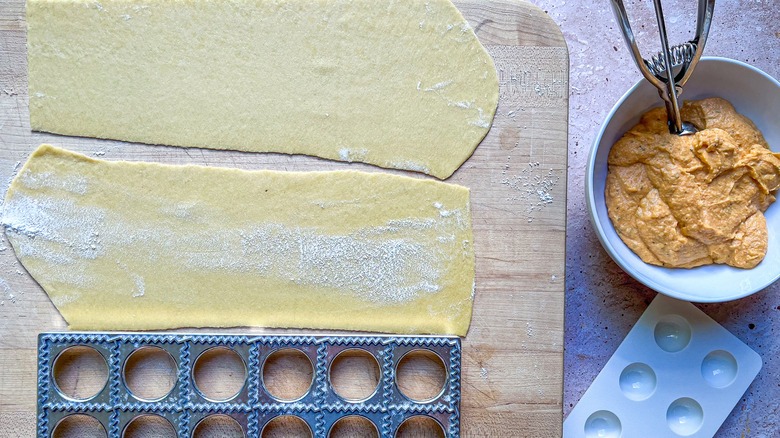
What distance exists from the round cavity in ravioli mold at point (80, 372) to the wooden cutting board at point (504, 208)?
2.9 inches

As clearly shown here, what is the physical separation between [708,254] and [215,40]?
116 cm

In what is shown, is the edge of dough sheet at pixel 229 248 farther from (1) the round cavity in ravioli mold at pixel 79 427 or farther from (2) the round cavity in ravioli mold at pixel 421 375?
(1) the round cavity in ravioli mold at pixel 79 427

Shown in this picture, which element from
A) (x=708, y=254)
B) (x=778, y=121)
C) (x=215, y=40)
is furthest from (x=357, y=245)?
(x=778, y=121)

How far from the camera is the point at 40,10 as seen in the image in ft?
3.87

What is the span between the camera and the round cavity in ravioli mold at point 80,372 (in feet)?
3.85

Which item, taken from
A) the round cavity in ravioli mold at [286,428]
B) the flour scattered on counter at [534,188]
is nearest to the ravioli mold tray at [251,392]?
the round cavity in ravioli mold at [286,428]

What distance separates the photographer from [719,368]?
1.33 metres

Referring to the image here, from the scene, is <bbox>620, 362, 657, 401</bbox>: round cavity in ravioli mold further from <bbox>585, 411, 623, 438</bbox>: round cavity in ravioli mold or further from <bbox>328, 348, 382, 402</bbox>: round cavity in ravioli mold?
<bbox>328, 348, 382, 402</bbox>: round cavity in ravioli mold

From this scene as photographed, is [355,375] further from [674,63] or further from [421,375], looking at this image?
[674,63]

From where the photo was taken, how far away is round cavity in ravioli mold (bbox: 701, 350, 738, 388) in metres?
1.32

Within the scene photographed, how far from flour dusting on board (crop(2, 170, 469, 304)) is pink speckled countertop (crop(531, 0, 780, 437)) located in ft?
1.34

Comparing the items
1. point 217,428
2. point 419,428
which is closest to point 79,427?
point 217,428

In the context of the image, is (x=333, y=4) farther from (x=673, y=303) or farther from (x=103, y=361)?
(x=673, y=303)

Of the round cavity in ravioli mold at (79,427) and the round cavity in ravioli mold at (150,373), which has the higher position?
the round cavity in ravioli mold at (150,373)
